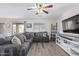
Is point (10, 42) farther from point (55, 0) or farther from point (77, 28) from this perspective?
point (55, 0)

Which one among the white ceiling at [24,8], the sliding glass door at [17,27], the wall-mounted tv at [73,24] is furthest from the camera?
the sliding glass door at [17,27]

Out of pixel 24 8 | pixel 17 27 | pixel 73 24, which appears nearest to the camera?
pixel 73 24

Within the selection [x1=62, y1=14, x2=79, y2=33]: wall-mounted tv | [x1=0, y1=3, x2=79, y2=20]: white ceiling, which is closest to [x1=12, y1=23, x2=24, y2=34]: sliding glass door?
[x1=0, y1=3, x2=79, y2=20]: white ceiling

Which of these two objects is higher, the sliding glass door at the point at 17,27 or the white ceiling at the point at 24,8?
the white ceiling at the point at 24,8

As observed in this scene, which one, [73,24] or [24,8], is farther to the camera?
[24,8]

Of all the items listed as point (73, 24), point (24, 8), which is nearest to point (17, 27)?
point (24, 8)

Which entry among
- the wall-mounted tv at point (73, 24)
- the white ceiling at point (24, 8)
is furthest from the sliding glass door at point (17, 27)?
the wall-mounted tv at point (73, 24)

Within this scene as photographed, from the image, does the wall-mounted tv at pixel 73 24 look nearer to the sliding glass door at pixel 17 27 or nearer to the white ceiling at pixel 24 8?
the white ceiling at pixel 24 8

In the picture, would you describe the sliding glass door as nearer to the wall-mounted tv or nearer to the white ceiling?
the white ceiling

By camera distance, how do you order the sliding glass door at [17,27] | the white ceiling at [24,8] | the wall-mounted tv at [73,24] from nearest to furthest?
the wall-mounted tv at [73,24], the white ceiling at [24,8], the sliding glass door at [17,27]

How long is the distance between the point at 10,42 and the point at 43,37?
17.1 feet

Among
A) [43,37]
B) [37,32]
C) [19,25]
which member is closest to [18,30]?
[19,25]

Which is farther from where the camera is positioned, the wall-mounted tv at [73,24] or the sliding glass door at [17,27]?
the sliding glass door at [17,27]

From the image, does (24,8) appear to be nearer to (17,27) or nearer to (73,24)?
(73,24)
